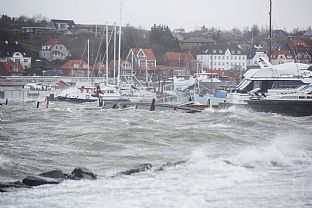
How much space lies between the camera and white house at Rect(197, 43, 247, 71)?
270 feet

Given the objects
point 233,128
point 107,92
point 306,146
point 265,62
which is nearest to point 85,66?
point 107,92

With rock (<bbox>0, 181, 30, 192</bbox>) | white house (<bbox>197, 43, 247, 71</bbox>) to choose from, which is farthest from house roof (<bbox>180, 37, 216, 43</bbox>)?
rock (<bbox>0, 181, 30, 192</bbox>)

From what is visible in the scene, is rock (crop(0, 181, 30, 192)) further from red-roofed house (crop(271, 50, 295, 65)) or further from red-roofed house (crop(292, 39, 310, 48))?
red-roofed house (crop(271, 50, 295, 65))

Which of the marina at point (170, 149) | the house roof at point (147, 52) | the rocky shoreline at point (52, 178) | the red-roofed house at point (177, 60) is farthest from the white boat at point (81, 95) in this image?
the rocky shoreline at point (52, 178)

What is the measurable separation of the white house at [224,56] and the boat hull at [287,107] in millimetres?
52493

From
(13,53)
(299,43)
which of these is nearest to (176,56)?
(299,43)

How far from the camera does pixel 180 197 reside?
9.04 meters

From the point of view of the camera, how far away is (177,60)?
77.0 metres

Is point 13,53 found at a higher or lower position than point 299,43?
lower

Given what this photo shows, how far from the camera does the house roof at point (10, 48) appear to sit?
62.2 metres

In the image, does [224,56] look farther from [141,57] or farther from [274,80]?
[274,80]

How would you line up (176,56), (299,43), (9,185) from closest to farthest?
(9,185) → (299,43) → (176,56)

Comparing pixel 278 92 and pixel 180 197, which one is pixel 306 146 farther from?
pixel 278 92

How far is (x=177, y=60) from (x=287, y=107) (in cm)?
4885
